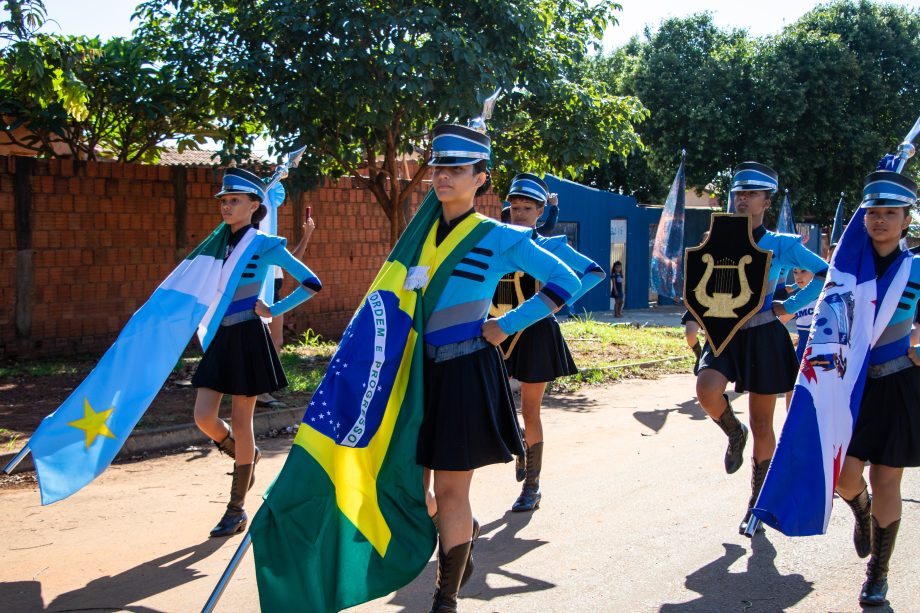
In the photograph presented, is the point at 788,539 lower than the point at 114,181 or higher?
lower

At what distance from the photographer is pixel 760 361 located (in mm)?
5824

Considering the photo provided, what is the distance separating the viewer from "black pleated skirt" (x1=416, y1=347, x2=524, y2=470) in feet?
13.3

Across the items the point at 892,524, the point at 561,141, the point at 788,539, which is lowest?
the point at 788,539

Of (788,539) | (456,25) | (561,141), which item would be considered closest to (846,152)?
(561,141)

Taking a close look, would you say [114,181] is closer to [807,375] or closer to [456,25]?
[456,25]

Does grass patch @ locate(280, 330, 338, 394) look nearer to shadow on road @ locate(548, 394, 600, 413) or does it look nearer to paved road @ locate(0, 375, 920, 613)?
shadow on road @ locate(548, 394, 600, 413)

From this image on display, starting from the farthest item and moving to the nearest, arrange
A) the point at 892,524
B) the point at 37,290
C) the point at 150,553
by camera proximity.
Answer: the point at 37,290 → the point at 150,553 → the point at 892,524

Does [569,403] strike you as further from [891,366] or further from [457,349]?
[457,349]

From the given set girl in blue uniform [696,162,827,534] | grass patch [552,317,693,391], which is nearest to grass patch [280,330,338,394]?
grass patch [552,317,693,391]

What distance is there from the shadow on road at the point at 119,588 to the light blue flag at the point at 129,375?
447 mm

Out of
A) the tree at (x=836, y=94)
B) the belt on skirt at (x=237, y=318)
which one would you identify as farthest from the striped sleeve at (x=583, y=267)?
the tree at (x=836, y=94)

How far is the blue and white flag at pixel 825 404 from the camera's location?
450 centimetres

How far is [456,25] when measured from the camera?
460 inches

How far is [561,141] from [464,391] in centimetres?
978
